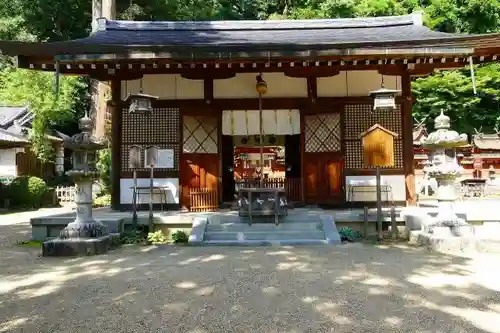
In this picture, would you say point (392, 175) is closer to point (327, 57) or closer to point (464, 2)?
point (327, 57)

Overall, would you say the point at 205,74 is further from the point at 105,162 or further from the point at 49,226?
the point at 105,162

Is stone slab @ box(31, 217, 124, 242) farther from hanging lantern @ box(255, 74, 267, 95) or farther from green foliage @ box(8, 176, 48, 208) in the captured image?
green foliage @ box(8, 176, 48, 208)

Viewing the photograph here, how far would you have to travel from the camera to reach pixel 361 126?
9164 mm

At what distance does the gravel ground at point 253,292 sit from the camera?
3.28 meters

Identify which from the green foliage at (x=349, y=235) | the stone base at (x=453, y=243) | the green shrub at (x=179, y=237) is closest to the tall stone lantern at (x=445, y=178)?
the stone base at (x=453, y=243)

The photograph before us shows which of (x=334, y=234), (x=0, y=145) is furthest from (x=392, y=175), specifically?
(x=0, y=145)

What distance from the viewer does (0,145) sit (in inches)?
664

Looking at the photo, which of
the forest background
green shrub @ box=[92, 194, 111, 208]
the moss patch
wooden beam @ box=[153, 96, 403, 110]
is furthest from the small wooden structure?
the forest background

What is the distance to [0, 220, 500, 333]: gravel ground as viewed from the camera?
10.8ft

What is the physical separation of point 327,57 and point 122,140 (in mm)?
4923

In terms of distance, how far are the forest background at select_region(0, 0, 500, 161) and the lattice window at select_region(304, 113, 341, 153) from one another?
1459 cm

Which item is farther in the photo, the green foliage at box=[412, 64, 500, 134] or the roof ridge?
the green foliage at box=[412, 64, 500, 134]

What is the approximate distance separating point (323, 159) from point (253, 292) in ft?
18.3

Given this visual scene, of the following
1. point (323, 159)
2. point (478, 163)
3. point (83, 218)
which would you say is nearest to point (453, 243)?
point (323, 159)
